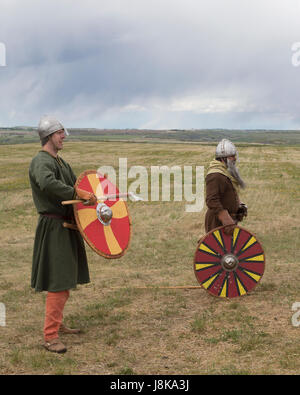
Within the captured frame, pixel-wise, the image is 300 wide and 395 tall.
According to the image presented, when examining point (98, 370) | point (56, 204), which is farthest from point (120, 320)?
point (56, 204)

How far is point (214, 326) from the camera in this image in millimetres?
5547

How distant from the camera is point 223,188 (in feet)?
20.4

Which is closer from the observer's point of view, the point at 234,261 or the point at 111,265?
the point at 234,261

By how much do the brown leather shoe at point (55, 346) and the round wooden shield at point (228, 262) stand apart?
6.70 feet

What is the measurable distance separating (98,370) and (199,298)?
2.49 meters

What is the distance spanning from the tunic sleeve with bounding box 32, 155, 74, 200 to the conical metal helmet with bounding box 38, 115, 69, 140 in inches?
12.9

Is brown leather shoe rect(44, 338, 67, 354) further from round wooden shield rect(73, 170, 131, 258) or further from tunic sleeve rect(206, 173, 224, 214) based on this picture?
tunic sleeve rect(206, 173, 224, 214)

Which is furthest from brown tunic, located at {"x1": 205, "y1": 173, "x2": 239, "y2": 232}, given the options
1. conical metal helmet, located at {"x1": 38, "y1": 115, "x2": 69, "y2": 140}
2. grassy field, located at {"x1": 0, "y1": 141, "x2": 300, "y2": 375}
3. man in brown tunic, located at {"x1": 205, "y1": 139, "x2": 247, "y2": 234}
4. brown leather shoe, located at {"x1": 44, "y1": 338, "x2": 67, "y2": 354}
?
brown leather shoe, located at {"x1": 44, "y1": 338, "x2": 67, "y2": 354}

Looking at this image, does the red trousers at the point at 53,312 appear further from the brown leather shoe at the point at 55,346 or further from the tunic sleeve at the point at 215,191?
the tunic sleeve at the point at 215,191

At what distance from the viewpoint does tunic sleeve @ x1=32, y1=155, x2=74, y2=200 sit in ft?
15.5

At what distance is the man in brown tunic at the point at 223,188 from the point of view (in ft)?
20.2

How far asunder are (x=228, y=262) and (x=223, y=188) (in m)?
0.96

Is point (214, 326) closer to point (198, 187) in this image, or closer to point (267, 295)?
point (267, 295)

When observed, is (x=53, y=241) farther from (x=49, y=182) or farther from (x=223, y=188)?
(x=223, y=188)
